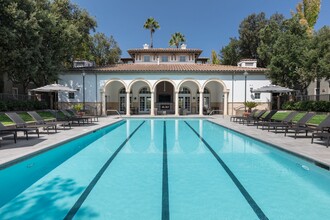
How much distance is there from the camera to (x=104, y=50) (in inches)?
1843

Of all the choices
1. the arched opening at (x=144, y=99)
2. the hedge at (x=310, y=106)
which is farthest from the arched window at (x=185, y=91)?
the hedge at (x=310, y=106)

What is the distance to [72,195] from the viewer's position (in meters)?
5.04

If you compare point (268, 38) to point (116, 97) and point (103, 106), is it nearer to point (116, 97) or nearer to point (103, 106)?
point (116, 97)

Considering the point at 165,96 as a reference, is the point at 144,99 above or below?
below

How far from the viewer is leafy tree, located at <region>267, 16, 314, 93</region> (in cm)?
2356

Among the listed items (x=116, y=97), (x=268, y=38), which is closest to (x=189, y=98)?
(x=116, y=97)

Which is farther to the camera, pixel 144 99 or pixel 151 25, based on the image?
pixel 151 25

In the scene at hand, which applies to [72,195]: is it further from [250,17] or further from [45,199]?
[250,17]

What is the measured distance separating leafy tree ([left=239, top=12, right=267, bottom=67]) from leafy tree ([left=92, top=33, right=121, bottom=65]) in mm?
24935

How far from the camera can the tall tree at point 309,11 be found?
34.4 meters

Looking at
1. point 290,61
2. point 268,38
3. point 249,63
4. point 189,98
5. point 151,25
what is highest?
point 151,25

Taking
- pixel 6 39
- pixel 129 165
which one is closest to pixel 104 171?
pixel 129 165

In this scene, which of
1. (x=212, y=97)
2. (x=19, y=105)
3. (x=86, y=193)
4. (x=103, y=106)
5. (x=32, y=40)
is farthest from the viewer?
(x=212, y=97)

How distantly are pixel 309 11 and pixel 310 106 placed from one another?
21.8 m
